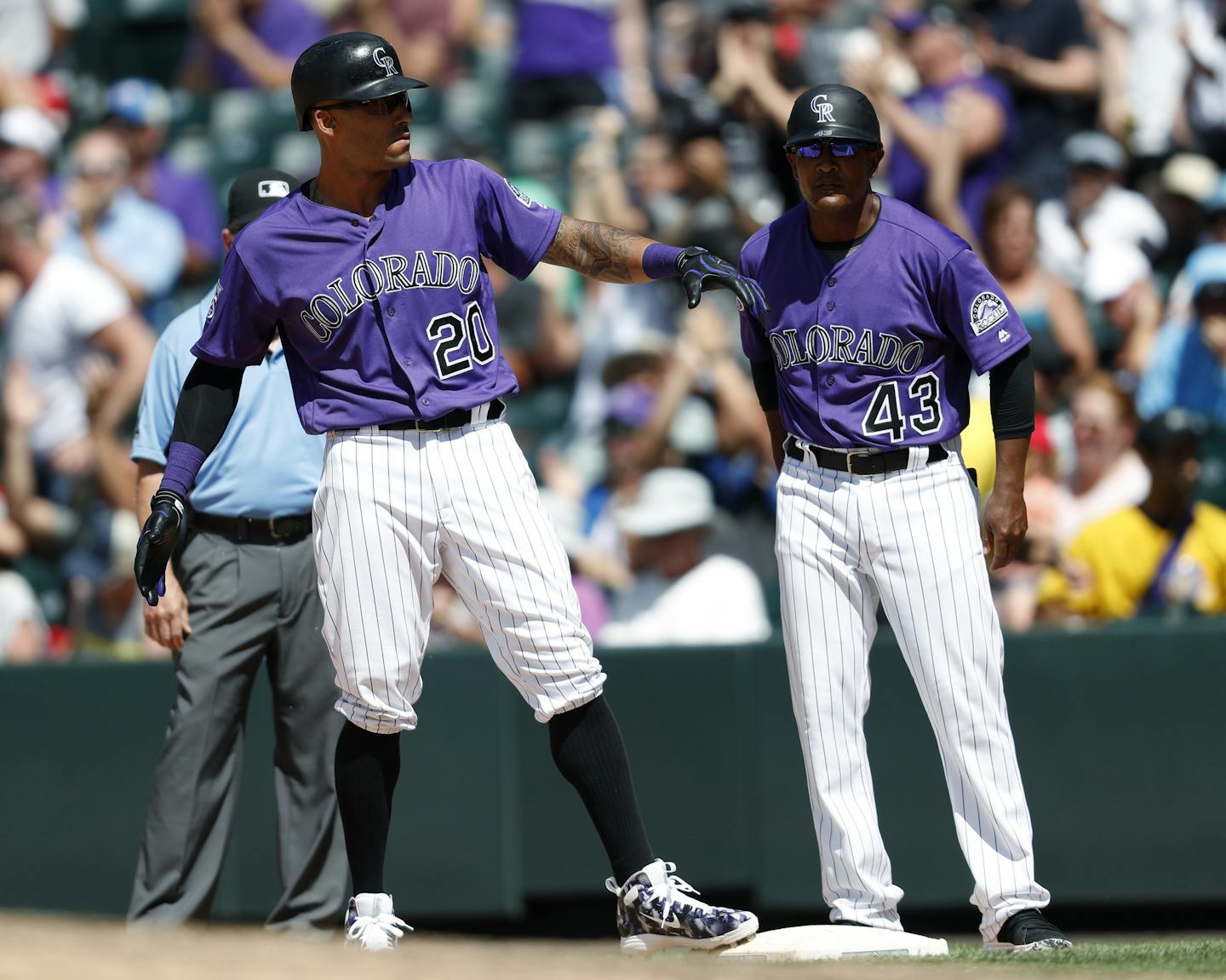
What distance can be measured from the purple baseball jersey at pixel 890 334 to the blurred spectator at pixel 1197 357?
→ 303 cm

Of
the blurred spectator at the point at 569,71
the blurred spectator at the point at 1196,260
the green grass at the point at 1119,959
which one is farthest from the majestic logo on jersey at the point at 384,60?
the blurred spectator at the point at 569,71

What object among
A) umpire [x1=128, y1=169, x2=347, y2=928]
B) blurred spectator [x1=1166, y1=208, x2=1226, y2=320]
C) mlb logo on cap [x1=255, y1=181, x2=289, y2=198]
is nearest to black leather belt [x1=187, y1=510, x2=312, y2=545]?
umpire [x1=128, y1=169, x2=347, y2=928]

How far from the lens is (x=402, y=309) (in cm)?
399

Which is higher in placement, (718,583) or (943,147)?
(943,147)

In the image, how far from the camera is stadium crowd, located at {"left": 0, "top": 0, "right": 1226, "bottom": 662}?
6781mm

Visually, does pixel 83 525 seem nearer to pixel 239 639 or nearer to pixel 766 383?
pixel 239 639

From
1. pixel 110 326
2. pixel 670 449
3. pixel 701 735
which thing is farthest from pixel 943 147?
pixel 110 326

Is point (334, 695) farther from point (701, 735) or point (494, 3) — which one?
point (494, 3)

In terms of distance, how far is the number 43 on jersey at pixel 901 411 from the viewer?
427 centimetres

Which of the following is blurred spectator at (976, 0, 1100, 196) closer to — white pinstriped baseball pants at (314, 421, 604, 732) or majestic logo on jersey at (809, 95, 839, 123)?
majestic logo on jersey at (809, 95, 839, 123)

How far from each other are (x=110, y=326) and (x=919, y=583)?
543 cm

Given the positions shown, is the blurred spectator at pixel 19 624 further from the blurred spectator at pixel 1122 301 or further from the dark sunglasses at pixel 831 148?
the blurred spectator at pixel 1122 301

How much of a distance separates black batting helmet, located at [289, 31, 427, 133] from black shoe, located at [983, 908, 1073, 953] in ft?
7.80

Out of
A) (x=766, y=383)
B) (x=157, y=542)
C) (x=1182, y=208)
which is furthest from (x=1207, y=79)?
(x=157, y=542)
